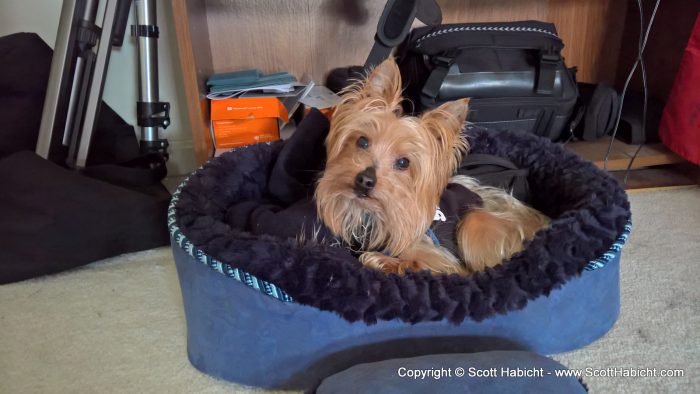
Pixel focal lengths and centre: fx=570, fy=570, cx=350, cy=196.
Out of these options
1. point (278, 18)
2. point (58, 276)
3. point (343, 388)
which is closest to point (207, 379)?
point (343, 388)

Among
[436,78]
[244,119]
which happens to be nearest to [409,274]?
[436,78]

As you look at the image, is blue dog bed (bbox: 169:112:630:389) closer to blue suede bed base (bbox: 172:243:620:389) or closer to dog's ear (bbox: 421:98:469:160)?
blue suede bed base (bbox: 172:243:620:389)

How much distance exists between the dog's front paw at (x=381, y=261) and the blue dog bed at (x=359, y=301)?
9cm

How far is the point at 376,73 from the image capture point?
1.17m

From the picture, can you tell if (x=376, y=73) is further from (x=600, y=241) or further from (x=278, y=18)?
(x=278, y=18)

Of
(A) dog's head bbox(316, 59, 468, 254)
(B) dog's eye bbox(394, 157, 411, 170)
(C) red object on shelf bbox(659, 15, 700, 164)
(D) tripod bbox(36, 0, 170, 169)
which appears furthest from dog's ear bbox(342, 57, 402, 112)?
(C) red object on shelf bbox(659, 15, 700, 164)

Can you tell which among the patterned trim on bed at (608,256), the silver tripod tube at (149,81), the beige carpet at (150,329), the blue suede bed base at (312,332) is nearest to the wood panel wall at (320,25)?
the silver tripod tube at (149,81)

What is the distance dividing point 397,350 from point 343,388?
0.56 ft

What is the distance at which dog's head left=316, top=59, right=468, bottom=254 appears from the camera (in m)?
1.12

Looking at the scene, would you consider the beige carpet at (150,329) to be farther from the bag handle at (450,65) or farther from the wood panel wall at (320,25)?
the wood panel wall at (320,25)

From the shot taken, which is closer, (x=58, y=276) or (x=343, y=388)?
(x=343, y=388)

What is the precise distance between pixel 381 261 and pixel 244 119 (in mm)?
832

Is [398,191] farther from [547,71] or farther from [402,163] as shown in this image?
[547,71]

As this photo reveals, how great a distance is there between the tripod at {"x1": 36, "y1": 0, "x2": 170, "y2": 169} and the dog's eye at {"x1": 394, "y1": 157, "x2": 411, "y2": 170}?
3.17 ft
